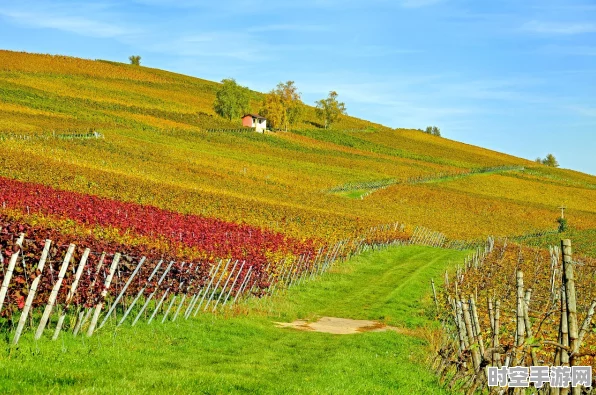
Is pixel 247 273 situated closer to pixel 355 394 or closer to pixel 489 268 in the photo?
pixel 355 394

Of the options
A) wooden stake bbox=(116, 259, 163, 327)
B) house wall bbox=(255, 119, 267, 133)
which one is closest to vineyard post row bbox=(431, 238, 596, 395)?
wooden stake bbox=(116, 259, 163, 327)

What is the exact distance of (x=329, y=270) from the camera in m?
36.6

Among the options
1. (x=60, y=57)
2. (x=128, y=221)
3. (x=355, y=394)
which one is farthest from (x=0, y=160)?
(x=60, y=57)

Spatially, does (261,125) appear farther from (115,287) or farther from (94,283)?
(94,283)

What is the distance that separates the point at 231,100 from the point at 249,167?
5275 centimetres

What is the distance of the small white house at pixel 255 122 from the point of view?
132 meters

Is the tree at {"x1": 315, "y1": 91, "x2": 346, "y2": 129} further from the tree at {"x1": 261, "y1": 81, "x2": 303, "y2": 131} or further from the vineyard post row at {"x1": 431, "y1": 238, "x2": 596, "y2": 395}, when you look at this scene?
the vineyard post row at {"x1": 431, "y1": 238, "x2": 596, "y2": 395}

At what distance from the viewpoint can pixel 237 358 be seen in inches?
607

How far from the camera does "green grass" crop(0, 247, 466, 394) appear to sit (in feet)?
36.4

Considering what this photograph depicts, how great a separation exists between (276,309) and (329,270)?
1145 cm

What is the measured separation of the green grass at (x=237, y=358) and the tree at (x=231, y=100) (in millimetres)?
115407

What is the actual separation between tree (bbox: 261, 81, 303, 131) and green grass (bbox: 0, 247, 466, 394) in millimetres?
114798

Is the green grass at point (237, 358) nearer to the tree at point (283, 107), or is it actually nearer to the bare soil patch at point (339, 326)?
the bare soil patch at point (339, 326)

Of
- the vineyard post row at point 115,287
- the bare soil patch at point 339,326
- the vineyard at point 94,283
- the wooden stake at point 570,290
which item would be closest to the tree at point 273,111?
the vineyard post row at point 115,287
